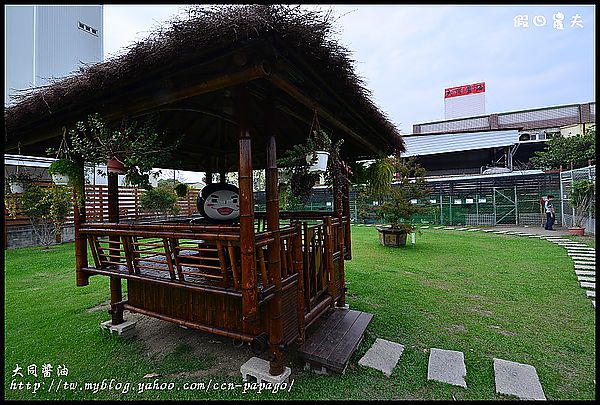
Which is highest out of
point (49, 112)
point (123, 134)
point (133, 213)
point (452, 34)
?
point (452, 34)

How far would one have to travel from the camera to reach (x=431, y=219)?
15.5 m

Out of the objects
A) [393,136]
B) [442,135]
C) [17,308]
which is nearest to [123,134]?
[393,136]

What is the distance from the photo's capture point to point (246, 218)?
221cm

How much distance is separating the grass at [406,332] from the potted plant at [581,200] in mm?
4967

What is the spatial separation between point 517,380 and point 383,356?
1045 mm

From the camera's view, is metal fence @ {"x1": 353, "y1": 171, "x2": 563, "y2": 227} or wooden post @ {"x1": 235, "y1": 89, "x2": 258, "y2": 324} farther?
metal fence @ {"x1": 353, "y1": 171, "x2": 563, "y2": 227}

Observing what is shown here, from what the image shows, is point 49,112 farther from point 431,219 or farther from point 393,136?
point 431,219

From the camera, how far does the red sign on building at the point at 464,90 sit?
24.8m

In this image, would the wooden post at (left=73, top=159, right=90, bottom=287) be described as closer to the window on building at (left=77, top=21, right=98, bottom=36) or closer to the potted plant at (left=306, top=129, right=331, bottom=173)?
the potted plant at (left=306, top=129, right=331, bottom=173)

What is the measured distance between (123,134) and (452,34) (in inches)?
179

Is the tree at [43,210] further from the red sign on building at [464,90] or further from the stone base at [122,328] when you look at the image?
the red sign on building at [464,90]

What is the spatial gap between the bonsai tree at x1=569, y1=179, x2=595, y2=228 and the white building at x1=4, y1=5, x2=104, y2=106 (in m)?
18.1

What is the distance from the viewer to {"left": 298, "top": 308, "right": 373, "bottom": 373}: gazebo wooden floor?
255 cm

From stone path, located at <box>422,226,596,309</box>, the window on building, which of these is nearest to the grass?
stone path, located at <box>422,226,596,309</box>
